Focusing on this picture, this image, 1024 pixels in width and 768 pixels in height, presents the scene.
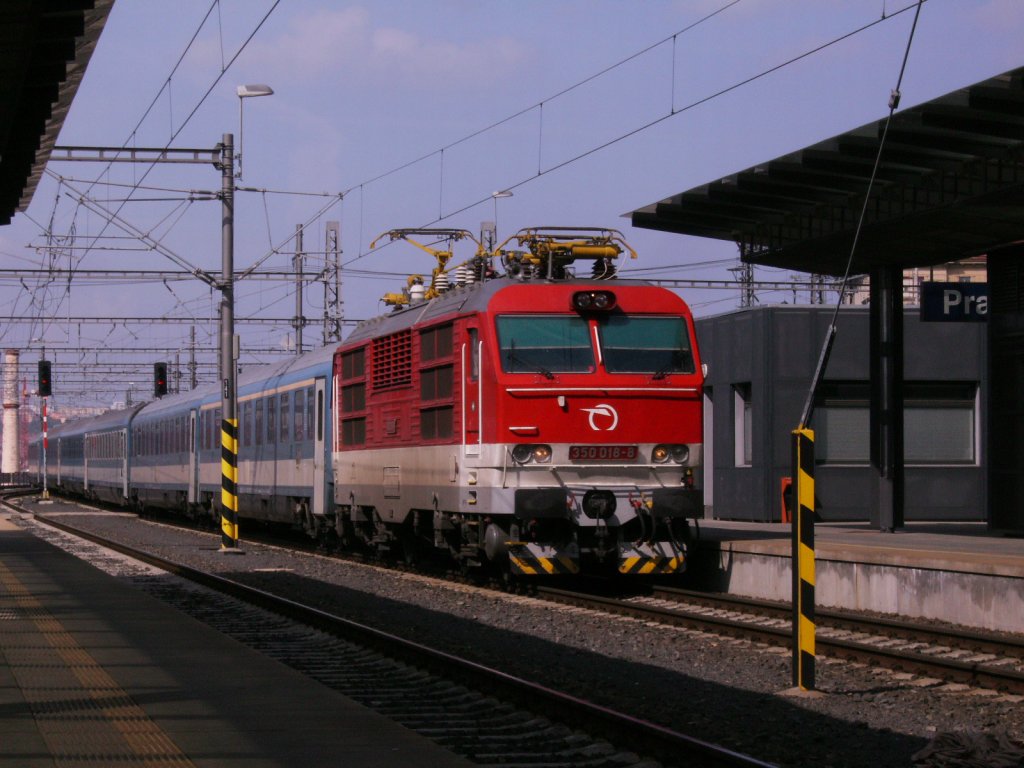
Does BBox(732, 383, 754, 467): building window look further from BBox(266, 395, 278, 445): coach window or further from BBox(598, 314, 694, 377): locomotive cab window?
BBox(598, 314, 694, 377): locomotive cab window

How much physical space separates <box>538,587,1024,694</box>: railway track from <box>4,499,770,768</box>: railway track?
A: 290 centimetres

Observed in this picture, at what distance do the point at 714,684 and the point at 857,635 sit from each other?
330 cm

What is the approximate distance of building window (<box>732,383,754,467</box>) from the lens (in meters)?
30.3

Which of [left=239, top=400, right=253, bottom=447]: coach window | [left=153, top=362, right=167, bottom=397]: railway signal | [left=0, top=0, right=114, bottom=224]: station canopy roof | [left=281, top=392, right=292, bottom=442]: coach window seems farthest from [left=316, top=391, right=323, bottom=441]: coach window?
[left=153, top=362, right=167, bottom=397]: railway signal

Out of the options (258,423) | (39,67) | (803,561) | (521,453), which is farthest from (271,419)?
(803,561)

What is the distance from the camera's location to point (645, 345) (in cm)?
1675

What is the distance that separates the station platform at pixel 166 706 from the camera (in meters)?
7.51

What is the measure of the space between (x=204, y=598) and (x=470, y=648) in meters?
→ 6.16

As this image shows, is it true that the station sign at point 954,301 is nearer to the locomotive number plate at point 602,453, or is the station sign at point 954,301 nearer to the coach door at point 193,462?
the locomotive number plate at point 602,453

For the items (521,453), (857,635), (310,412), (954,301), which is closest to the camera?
(857,635)

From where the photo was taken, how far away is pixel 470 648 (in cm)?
1243

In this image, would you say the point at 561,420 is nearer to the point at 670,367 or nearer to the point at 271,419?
the point at 670,367

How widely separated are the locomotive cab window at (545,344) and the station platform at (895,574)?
111 inches

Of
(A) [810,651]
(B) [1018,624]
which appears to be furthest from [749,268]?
(A) [810,651]
